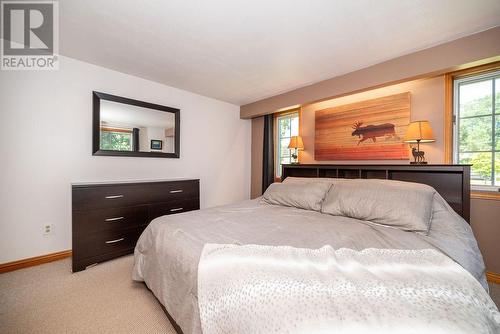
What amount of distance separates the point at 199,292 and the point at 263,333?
1.25 ft

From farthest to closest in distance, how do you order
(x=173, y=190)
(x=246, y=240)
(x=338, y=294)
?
(x=173, y=190)
(x=246, y=240)
(x=338, y=294)

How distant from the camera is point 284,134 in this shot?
149 inches

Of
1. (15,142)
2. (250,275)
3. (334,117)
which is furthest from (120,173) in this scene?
(334,117)

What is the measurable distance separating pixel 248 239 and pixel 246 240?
0.02 meters

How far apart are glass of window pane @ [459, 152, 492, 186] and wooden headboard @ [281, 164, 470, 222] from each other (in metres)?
0.35

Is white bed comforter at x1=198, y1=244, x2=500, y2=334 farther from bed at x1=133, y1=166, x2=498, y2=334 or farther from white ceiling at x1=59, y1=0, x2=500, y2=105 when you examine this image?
white ceiling at x1=59, y1=0, x2=500, y2=105

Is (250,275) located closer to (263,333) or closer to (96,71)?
(263,333)

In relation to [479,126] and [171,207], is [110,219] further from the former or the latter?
[479,126]

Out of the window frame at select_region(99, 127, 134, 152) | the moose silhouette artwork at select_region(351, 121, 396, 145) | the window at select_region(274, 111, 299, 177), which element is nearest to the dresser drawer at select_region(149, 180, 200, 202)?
the window frame at select_region(99, 127, 134, 152)

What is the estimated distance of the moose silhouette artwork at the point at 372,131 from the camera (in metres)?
2.43

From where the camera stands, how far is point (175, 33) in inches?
72.1

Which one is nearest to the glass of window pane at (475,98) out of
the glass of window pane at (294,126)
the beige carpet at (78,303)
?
the beige carpet at (78,303)

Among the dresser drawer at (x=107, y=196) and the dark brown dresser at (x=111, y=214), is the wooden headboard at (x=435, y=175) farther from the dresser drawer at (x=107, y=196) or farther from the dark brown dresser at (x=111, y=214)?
the dresser drawer at (x=107, y=196)

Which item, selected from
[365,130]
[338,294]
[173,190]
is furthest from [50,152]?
[365,130]
